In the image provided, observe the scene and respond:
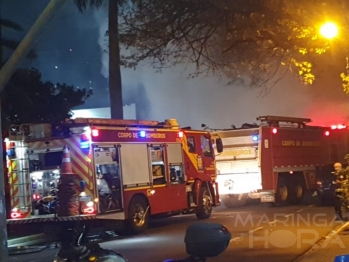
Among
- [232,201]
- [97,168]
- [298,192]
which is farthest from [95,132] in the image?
[298,192]

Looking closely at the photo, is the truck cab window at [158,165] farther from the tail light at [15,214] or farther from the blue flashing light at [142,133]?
the tail light at [15,214]

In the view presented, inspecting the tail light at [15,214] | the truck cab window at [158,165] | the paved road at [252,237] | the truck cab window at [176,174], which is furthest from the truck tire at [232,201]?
the tail light at [15,214]

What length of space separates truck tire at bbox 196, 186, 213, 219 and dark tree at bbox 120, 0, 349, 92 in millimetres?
5680

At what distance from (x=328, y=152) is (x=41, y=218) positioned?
15.4 m

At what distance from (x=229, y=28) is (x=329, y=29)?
98.4 inches

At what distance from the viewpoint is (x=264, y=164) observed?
21531 millimetres

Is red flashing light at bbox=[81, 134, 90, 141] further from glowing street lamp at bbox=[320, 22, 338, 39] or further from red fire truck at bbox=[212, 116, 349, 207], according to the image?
red fire truck at bbox=[212, 116, 349, 207]

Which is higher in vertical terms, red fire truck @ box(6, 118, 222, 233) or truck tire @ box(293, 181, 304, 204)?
red fire truck @ box(6, 118, 222, 233)

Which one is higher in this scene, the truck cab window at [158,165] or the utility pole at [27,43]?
the utility pole at [27,43]

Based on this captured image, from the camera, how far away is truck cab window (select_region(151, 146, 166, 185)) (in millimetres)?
17203

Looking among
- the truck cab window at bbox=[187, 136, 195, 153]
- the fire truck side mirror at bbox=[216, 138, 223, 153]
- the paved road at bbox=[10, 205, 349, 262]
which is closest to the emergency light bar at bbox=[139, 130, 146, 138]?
A: the paved road at bbox=[10, 205, 349, 262]

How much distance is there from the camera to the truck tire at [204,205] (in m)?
19.1

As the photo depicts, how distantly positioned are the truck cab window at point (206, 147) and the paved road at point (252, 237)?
2003 millimetres

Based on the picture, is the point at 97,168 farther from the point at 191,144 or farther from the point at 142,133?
the point at 191,144
